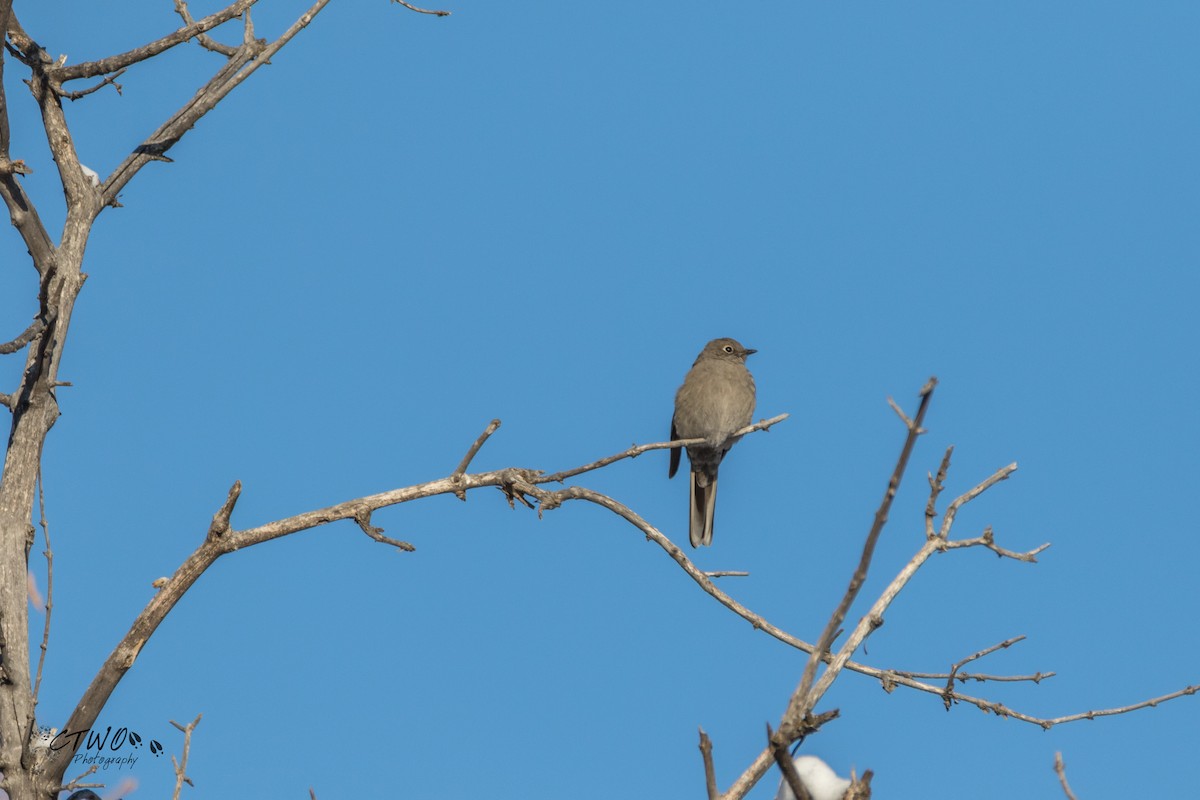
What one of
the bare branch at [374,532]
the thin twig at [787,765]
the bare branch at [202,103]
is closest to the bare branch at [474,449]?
the bare branch at [374,532]

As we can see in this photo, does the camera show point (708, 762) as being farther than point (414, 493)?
No

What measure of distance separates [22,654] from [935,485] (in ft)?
13.9

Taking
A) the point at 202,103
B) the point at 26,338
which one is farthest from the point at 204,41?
the point at 26,338

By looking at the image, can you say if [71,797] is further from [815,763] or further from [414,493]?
[815,763]

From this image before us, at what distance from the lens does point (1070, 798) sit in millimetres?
3377

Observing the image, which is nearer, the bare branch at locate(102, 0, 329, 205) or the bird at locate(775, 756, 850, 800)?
the bird at locate(775, 756, 850, 800)

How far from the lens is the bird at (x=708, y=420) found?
11727 millimetres

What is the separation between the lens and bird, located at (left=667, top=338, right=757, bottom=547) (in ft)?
38.5

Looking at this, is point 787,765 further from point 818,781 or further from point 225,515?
point 225,515

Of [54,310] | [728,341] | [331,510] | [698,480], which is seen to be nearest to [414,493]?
[331,510]

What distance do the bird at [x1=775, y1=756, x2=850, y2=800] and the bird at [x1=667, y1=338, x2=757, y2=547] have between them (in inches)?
330

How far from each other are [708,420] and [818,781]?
8.72 meters

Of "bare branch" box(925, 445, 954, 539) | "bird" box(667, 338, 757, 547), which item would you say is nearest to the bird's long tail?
"bird" box(667, 338, 757, 547)

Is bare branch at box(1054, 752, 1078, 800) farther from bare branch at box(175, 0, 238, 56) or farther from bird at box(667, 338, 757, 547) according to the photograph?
bird at box(667, 338, 757, 547)
